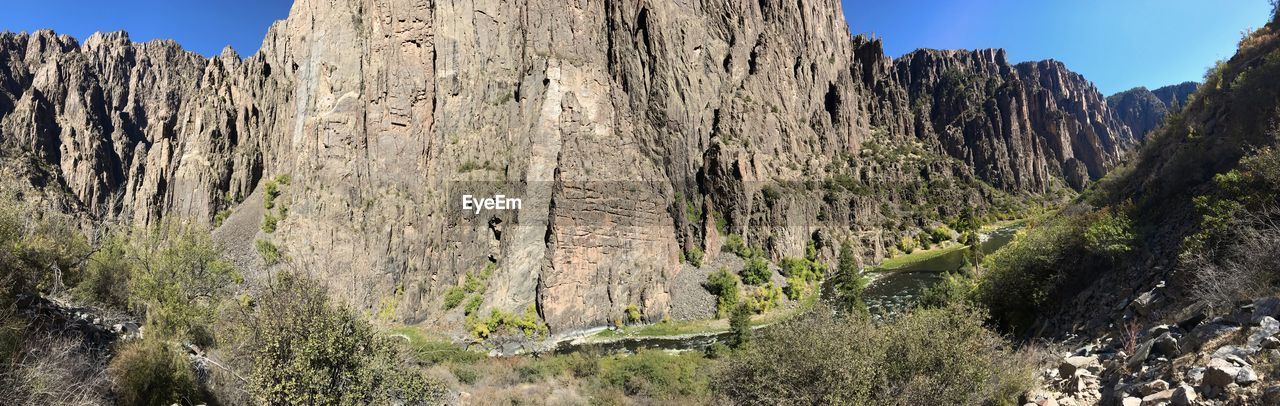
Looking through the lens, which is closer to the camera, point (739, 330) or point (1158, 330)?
point (1158, 330)

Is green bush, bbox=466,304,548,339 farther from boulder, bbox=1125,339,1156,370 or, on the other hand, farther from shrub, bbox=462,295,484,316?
boulder, bbox=1125,339,1156,370

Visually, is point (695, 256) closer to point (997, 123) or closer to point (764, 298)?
point (764, 298)

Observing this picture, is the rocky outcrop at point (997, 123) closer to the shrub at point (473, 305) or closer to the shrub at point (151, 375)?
the shrub at point (473, 305)

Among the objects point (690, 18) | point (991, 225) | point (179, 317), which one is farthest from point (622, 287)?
point (991, 225)

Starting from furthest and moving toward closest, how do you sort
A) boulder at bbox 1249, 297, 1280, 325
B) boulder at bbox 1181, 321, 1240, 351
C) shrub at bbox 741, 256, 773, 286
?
shrub at bbox 741, 256, 773, 286
boulder at bbox 1181, 321, 1240, 351
boulder at bbox 1249, 297, 1280, 325

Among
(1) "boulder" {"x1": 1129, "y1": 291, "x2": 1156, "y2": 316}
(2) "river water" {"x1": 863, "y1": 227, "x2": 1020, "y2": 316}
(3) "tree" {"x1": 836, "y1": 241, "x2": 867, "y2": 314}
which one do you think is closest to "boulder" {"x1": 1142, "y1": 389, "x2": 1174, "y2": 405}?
(1) "boulder" {"x1": 1129, "y1": 291, "x2": 1156, "y2": 316}

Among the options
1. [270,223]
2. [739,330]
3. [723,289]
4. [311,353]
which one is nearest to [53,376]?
[311,353]

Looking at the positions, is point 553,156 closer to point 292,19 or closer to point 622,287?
point 622,287
